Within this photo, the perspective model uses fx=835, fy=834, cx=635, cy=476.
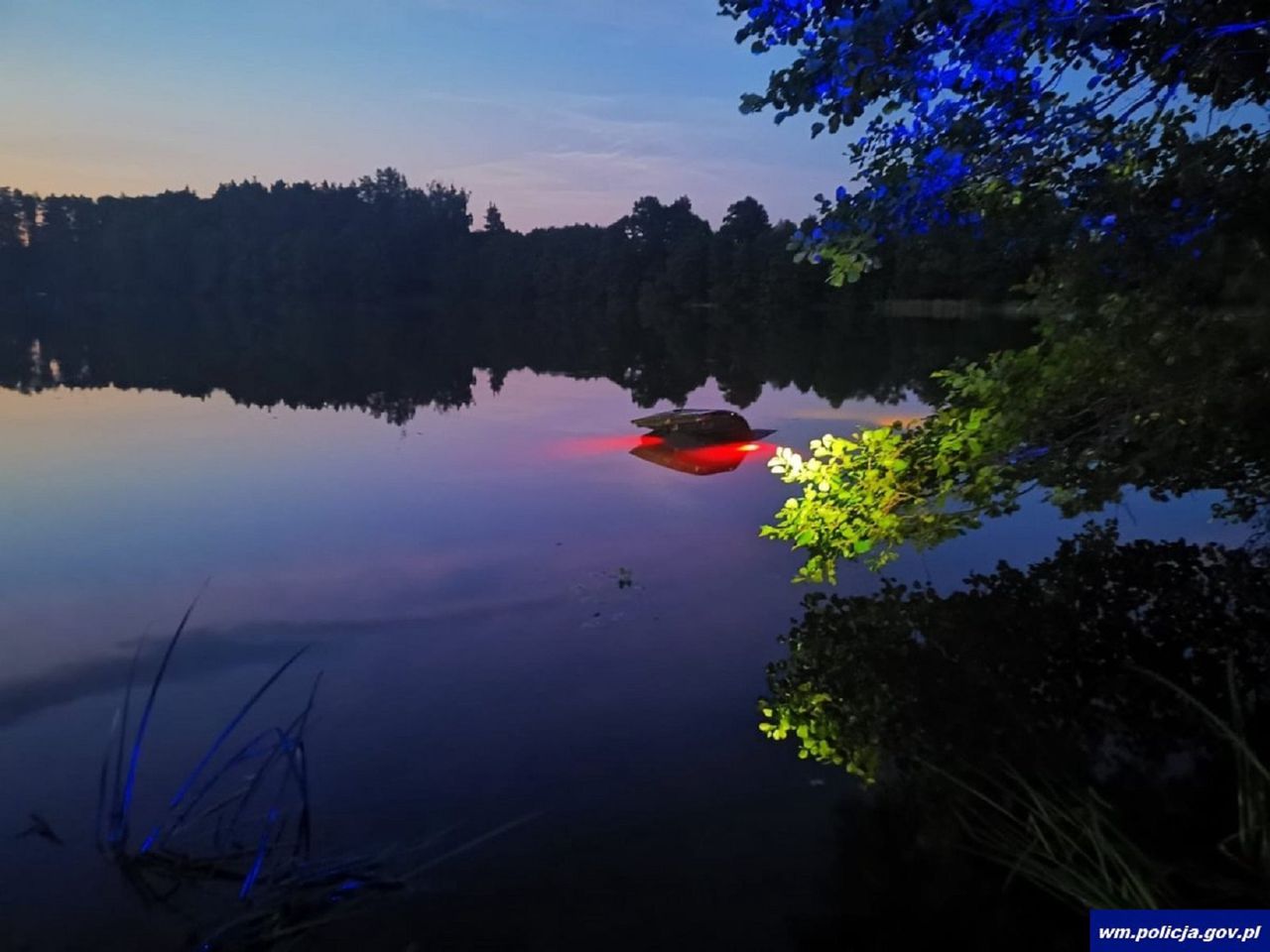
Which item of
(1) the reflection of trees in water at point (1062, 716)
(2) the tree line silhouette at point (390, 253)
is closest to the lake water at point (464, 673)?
(1) the reflection of trees in water at point (1062, 716)

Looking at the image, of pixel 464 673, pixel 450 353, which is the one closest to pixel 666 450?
pixel 464 673

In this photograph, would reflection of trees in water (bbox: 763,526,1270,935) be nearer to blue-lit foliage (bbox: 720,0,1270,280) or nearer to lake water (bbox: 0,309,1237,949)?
lake water (bbox: 0,309,1237,949)

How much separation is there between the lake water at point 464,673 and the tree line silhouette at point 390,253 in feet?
243

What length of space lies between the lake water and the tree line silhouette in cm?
7418

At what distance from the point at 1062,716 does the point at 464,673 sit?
6.04 m

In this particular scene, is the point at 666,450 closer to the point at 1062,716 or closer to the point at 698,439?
the point at 698,439

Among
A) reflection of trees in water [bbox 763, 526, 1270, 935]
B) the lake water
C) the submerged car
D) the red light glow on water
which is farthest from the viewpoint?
the submerged car

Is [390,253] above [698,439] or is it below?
above

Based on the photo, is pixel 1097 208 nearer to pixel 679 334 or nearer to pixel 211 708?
pixel 211 708

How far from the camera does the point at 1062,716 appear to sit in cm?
764

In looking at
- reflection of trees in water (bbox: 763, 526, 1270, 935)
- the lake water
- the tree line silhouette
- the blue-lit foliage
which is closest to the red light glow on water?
the lake water

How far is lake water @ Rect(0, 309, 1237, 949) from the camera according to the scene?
19.0 feet

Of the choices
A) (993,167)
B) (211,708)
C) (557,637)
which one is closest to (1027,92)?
(993,167)

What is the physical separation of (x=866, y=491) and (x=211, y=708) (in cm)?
738
